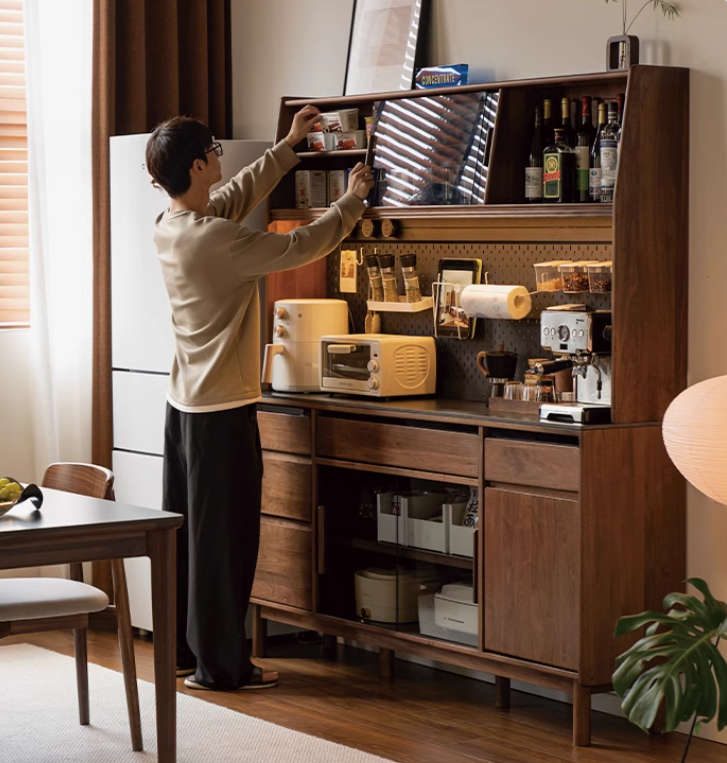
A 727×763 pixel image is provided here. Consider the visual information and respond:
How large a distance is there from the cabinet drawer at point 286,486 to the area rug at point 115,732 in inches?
29.2

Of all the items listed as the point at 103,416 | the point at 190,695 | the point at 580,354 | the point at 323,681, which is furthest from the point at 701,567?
the point at 103,416

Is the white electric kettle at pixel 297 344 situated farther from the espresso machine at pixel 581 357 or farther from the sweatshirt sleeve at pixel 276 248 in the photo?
the espresso machine at pixel 581 357

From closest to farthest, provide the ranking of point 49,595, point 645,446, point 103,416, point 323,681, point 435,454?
point 49,595 → point 645,446 → point 435,454 → point 323,681 → point 103,416

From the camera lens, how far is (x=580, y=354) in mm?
4176

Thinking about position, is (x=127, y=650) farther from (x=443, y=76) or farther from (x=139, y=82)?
(x=139, y=82)

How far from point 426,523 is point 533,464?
22.0 inches

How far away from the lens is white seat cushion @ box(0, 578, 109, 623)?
364cm

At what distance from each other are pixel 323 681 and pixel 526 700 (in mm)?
705

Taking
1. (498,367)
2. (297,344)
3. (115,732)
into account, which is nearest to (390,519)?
(498,367)

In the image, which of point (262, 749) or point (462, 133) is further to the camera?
point (462, 133)

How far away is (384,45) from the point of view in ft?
16.4

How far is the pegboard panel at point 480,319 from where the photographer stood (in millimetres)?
4543

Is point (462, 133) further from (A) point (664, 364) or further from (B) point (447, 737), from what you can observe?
(B) point (447, 737)

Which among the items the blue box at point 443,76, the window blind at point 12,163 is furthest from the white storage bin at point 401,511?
the window blind at point 12,163
